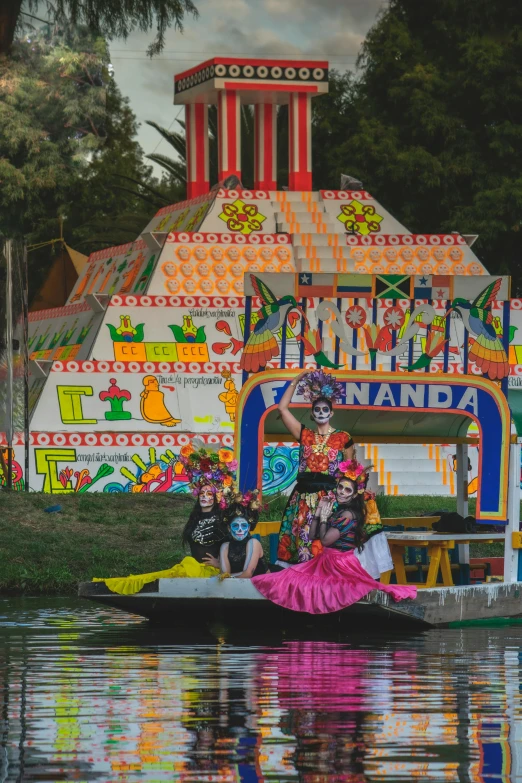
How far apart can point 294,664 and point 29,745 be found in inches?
131

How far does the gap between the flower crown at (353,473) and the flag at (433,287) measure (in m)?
1.80

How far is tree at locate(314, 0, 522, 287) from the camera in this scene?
112ft

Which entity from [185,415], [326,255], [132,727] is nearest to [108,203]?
[326,255]

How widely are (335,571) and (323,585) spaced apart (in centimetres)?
16

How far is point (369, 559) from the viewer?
12586 mm

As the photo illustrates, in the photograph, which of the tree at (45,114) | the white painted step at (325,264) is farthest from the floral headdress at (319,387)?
the tree at (45,114)

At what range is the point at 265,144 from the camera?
101 ft

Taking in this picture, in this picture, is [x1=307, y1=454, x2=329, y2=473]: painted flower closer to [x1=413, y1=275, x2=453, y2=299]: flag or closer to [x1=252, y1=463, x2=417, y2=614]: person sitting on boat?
[x1=252, y1=463, x2=417, y2=614]: person sitting on boat

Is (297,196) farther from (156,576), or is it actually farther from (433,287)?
(156,576)

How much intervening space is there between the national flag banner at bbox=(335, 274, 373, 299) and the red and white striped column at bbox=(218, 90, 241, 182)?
602 inches

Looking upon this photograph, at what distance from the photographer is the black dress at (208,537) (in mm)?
13203

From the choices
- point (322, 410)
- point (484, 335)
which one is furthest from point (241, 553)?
point (484, 335)

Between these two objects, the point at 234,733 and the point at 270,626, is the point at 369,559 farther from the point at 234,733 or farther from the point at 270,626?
the point at 234,733

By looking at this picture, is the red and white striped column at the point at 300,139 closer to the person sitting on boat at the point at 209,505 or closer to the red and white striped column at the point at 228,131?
the red and white striped column at the point at 228,131
